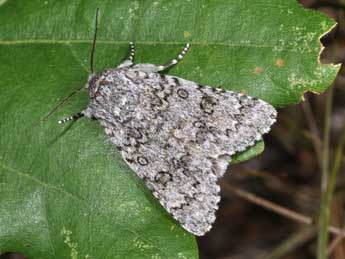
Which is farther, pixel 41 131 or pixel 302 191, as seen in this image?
pixel 302 191

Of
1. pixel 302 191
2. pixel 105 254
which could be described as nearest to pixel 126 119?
pixel 105 254

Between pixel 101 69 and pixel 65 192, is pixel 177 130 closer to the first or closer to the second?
pixel 101 69

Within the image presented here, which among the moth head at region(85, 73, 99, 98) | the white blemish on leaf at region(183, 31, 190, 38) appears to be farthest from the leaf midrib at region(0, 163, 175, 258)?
the white blemish on leaf at region(183, 31, 190, 38)

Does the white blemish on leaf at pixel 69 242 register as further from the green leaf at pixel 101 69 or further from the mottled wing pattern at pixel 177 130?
the mottled wing pattern at pixel 177 130

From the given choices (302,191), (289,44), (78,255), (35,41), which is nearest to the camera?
(289,44)

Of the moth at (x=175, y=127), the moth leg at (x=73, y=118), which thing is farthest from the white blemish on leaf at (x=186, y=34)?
the moth leg at (x=73, y=118)

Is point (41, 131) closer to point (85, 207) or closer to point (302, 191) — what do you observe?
point (85, 207)

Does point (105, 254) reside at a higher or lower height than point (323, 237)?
higher

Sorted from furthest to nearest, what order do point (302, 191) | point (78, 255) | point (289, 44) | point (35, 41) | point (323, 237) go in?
point (302, 191) < point (323, 237) < point (35, 41) < point (78, 255) < point (289, 44)
